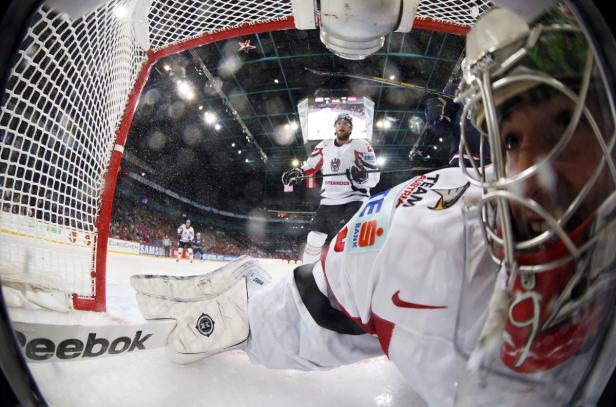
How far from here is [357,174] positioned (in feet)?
4.34

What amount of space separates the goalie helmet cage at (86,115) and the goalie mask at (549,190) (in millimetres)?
384

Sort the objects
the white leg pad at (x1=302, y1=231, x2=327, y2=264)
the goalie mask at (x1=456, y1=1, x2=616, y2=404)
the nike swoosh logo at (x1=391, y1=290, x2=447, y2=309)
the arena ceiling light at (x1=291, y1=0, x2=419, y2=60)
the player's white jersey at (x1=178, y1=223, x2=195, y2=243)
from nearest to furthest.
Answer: the goalie mask at (x1=456, y1=1, x2=616, y2=404) < the nike swoosh logo at (x1=391, y1=290, x2=447, y2=309) < the arena ceiling light at (x1=291, y1=0, x2=419, y2=60) < the white leg pad at (x1=302, y1=231, x2=327, y2=264) < the player's white jersey at (x1=178, y1=223, x2=195, y2=243)

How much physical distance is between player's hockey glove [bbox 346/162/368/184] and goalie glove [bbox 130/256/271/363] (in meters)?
0.65

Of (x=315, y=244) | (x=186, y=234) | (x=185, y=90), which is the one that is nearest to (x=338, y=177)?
(x=315, y=244)

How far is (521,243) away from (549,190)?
0.14ft

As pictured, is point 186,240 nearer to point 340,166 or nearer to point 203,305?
point 340,166

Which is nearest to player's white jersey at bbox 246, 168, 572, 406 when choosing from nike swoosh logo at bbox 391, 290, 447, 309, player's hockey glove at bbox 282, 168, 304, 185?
nike swoosh logo at bbox 391, 290, 447, 309

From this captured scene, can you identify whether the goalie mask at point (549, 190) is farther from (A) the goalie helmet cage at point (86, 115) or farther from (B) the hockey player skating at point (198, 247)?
(B) the hockey player skating at point (198, 247)

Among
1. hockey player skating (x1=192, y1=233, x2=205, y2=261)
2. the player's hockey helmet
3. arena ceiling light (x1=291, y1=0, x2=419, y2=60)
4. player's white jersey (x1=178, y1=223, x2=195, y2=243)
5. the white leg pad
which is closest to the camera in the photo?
arena ceiling light (x1=291, y1=0, x2=419, y2=60)

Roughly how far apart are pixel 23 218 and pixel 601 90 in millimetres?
938

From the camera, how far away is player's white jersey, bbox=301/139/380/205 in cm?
119

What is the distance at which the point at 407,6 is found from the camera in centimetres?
48

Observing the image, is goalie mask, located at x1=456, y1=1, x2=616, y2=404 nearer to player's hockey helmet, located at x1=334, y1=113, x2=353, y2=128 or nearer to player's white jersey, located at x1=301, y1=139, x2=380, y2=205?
player's hockey helmet, located at x1=334, y1=113, x2=353, y2=128

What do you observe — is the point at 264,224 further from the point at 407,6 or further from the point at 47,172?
the point at 407,6
